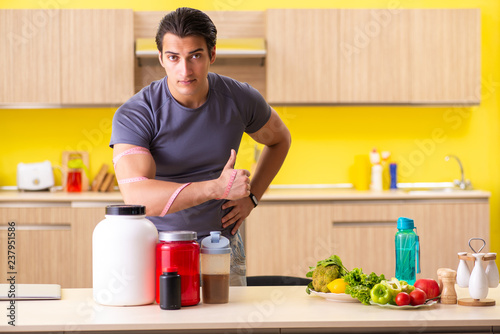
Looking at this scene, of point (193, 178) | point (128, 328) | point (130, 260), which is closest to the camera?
point (128, 328)

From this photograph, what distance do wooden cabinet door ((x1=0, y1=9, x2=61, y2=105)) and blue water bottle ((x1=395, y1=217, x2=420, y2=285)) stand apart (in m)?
3.08

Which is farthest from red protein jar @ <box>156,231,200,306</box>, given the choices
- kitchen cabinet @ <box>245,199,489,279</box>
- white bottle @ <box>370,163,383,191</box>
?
white bottle @ <box>370,163,383,191</box>

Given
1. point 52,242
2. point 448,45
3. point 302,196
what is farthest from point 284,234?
point 448,45

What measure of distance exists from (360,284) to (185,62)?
2.92 feet

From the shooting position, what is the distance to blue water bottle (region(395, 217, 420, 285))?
1878 mm

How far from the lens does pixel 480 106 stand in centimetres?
473

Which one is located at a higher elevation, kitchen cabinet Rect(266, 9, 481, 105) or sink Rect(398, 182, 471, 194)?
kitchen cabinet Rect(266, 9, 481, 105)

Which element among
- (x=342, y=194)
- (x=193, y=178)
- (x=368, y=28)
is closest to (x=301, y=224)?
(x=342, y=194)

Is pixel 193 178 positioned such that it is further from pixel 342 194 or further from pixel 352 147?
Result: pixel 352 147

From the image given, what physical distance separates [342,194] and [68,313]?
109 inches

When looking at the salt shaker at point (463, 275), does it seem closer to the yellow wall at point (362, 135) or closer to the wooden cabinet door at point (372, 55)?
the wooden cabinet door at point (372, 55)

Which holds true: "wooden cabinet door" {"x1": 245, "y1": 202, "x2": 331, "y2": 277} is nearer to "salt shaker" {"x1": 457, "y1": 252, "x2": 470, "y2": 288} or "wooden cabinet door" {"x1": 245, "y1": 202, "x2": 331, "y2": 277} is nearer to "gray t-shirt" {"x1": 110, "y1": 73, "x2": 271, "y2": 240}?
"gray t-shirt" {"x1": 110, "y1": 73, "x2": 271, "y2": 240}

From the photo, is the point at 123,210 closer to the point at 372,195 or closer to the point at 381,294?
the point at 381,294

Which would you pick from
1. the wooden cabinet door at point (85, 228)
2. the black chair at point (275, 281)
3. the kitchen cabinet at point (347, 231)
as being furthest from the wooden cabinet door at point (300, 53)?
the black chair at point (275, 281)
